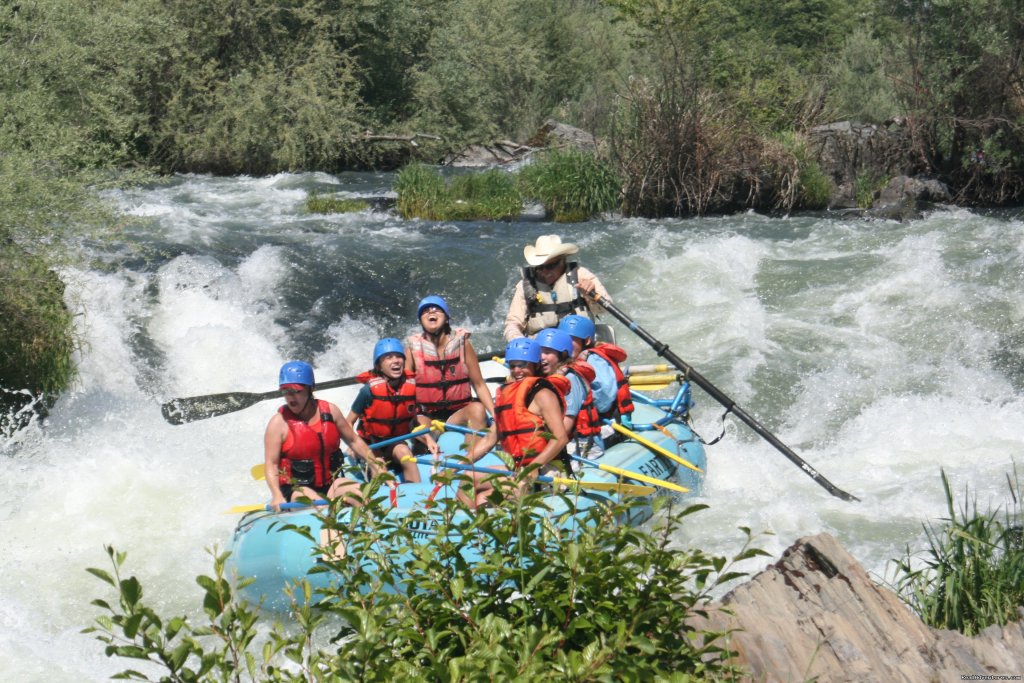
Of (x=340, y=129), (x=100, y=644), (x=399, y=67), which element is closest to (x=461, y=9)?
(x=399, y=67)

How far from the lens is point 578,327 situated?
605 cm

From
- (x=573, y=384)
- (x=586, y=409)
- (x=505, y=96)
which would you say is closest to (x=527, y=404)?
(x=573, y=384)

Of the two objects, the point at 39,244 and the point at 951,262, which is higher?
the point at 39,244

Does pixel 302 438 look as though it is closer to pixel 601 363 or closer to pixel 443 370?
pixel 443 370

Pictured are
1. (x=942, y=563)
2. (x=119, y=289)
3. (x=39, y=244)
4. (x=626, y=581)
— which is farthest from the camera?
(x=119, y=289)

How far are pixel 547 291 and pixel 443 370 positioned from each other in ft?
3.45

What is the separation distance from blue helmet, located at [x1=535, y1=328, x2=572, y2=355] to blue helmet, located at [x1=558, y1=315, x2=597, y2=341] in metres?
0.50

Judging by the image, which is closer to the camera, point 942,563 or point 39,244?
point 942,563

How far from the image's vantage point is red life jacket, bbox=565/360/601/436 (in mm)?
5637

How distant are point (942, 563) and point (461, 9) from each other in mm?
20339

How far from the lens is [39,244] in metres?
7.63

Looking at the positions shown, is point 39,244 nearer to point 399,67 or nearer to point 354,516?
point 354,516

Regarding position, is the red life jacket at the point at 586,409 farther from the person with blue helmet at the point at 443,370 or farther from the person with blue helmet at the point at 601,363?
the person with blue helmet at the point at 443,370

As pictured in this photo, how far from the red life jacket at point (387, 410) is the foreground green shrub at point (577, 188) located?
826 cm
